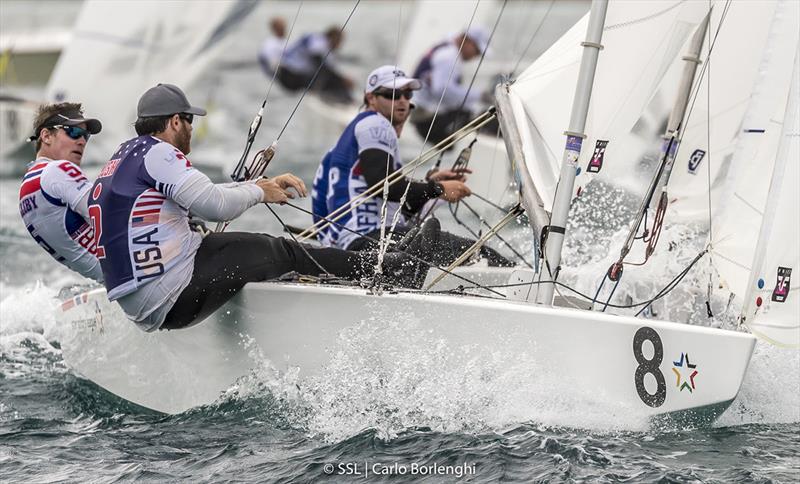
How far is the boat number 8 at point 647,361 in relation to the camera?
3.83 meters

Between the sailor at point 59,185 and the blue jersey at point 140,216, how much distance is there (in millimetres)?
322

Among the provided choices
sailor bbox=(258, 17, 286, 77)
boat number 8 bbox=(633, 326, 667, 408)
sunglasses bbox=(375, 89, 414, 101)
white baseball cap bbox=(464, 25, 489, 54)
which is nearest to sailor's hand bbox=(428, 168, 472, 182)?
sunglasses bbox=(375, 89, 414, 101)

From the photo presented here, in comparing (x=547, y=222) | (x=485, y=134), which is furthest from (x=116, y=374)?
(x=485, y=134)

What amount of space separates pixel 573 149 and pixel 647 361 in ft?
2.51

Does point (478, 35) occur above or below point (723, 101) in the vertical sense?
above

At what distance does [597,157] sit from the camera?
4.47 meters

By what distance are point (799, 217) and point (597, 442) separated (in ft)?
3.42

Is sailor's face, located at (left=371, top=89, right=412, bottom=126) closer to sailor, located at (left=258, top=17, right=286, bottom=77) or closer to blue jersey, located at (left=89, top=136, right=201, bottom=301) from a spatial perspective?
blue jersey, located at (left=89, top=136, right=201, bottom=301)

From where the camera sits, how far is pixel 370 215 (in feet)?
17.3

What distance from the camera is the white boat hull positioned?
384 centimetres

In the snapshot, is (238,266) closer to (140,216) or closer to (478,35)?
(140,216)

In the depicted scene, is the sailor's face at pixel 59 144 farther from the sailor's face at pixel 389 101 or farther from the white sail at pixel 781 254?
the white sail at pixel 781 254

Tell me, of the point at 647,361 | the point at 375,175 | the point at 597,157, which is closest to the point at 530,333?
the point at 647,361

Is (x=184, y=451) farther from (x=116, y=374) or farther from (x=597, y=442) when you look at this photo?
(x=597, y=442)
